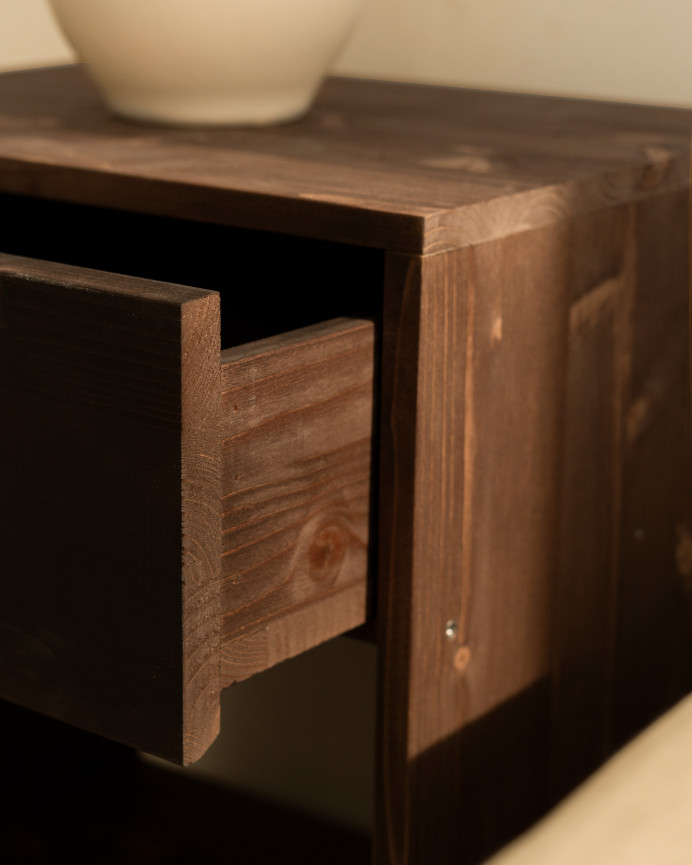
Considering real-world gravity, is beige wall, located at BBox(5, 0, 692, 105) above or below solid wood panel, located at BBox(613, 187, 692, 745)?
above

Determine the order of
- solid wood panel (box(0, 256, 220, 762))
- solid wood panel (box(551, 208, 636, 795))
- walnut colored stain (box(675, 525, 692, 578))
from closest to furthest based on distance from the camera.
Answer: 1. solid wood panel (box(0, 256, 220, 762))
2. solid wood panel (box(551, 208, 636, 795))
3. walnut colored stain (box(675, 525, 692, 578))

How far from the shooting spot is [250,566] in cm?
61

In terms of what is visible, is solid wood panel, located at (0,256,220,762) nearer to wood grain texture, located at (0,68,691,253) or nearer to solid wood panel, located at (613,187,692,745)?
wood grain texture, located at (0,68,691,253)

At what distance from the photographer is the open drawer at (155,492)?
21.1 inches

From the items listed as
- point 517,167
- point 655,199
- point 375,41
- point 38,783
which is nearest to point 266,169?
point 517,167

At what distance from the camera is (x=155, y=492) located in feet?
1.79

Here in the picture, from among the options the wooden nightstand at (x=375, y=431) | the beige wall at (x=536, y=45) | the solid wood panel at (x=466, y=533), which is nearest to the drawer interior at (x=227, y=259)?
the wooden nightstand at (x=375, y=431)

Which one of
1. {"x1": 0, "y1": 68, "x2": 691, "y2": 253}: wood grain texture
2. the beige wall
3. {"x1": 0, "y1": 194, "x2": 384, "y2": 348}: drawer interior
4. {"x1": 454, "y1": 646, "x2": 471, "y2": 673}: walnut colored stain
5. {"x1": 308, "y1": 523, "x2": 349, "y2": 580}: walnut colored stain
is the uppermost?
the beige wall

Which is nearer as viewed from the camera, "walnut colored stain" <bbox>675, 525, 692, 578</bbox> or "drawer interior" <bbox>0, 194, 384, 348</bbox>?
"drawer interior" <bbox>0, 194, 384, 348</bbox>

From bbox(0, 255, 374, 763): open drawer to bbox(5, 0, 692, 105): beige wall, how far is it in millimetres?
569

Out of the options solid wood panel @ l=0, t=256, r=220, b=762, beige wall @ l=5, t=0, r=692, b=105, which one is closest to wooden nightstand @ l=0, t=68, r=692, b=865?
solid wood panel @ l=0, t=256, r=220, b=762

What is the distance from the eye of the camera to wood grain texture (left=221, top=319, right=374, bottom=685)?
59 centimetres

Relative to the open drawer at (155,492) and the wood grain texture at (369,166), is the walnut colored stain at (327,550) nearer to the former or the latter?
the open drawer at (155,492)

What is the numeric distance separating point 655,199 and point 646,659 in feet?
1.10
